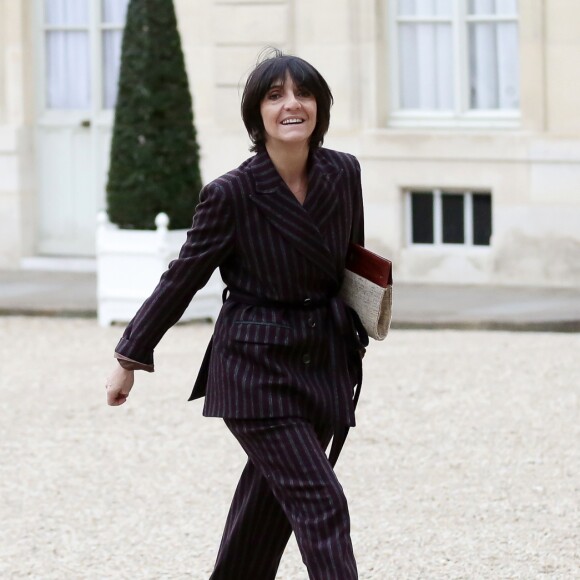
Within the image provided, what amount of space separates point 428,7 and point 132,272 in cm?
358

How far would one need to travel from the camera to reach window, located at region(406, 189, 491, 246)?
13.6 m

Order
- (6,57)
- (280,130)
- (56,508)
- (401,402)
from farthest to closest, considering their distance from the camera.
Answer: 1. (6,57)
2. (401,402)
3. (56,508)
4. (280,130)

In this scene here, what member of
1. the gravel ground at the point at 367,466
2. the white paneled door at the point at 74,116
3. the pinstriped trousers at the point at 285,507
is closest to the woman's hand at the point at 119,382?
the pinstriped trousers at the point at 285,507

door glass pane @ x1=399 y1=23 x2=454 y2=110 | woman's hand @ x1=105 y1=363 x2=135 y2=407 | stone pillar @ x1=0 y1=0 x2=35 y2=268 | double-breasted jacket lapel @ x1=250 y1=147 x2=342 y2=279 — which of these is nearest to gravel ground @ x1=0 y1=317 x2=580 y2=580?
woman's hand @ x1=105 y1=363 x2=135 y2=407

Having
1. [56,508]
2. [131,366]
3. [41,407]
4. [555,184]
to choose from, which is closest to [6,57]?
[555,184]

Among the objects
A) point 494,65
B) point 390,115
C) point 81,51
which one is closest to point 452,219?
→ point 390,115

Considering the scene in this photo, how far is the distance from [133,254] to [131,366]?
282 inches

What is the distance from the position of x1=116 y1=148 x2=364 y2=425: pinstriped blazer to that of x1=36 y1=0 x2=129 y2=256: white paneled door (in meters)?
10.4

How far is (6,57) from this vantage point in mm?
15062

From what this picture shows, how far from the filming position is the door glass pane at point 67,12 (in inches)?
592

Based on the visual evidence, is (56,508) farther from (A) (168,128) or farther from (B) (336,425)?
(A) (168,128)

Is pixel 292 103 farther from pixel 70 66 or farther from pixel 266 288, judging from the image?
pixel 70 66

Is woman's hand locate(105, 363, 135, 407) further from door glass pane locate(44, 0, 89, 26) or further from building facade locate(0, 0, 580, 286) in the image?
door glass pane locate(44, 0, 89, 26)

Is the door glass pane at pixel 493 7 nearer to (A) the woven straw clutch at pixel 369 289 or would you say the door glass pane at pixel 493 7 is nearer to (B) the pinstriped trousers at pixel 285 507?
(A) the woven straw clutch at pixel 369 289
